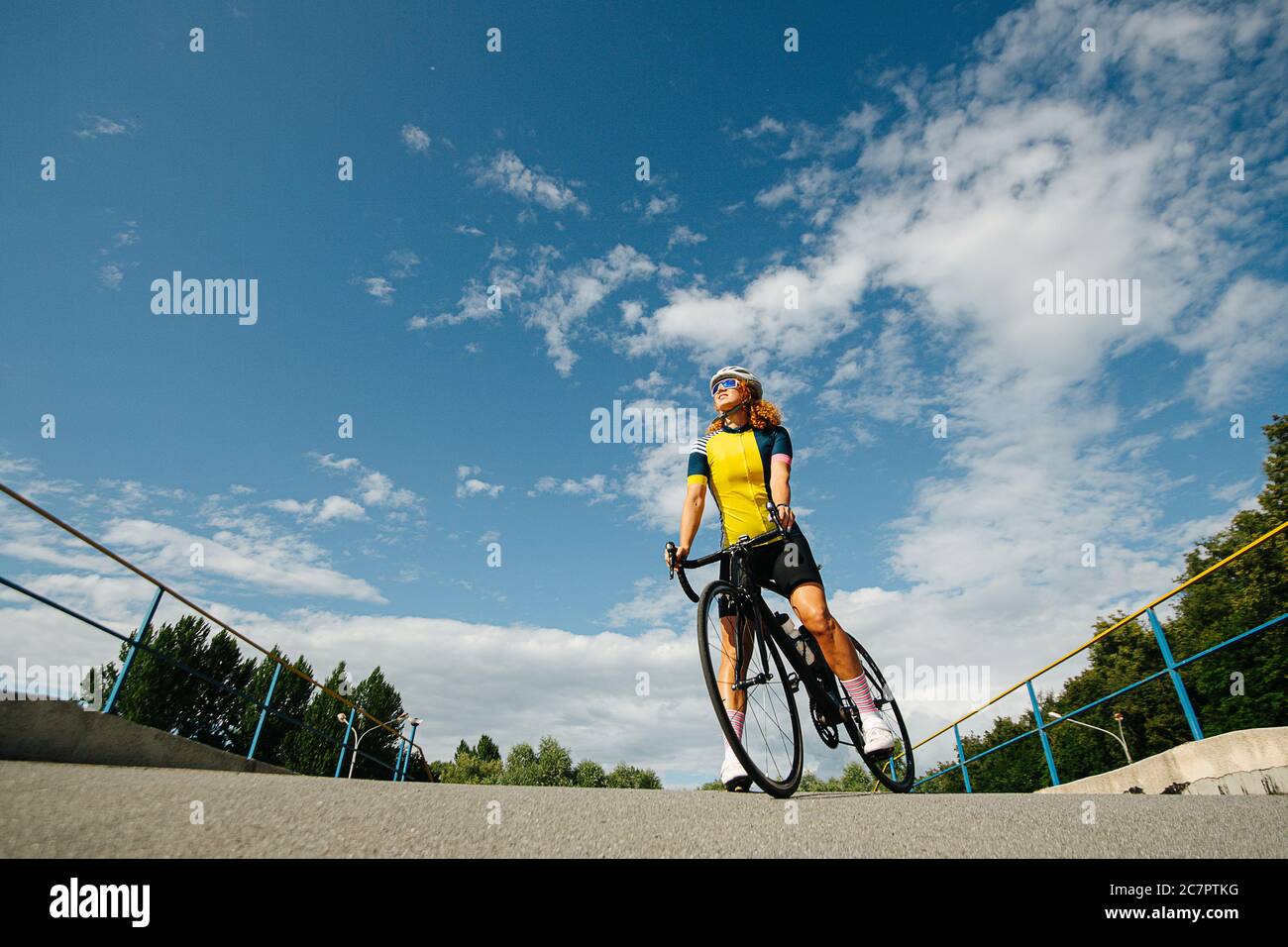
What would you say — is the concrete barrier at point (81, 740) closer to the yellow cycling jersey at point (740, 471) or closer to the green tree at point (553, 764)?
the yellow cycling jersey at point (740, 471)

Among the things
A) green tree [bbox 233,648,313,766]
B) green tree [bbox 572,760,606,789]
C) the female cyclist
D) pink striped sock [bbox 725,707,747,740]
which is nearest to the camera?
pink striped sock [bbox 725,707,747,740]

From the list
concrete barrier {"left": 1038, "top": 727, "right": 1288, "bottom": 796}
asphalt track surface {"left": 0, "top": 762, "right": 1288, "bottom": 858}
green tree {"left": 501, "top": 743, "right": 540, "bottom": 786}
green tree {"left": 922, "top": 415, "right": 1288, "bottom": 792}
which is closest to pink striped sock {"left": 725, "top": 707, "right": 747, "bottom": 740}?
asphalt track surface {"left": 0, "top": 762, "right": 1288, "bottom": 858}

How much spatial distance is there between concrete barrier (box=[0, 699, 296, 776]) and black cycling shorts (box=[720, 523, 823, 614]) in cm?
464

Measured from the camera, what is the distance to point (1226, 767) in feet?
17.5

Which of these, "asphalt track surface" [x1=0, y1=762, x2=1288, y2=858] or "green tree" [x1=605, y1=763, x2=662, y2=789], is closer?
"asphalt track surface" [x1=0, y1=762, x2=1288, y2=858]

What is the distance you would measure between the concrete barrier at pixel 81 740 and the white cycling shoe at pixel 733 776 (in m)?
4.32

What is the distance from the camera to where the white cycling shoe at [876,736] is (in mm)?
3797

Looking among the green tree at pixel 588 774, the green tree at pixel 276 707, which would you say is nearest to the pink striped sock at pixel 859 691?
the green tree at pixel 276 707

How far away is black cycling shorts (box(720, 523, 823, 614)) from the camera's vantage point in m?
3.81

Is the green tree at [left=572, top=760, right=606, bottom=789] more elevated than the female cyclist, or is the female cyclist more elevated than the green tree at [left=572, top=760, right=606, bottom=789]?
the female cyclist

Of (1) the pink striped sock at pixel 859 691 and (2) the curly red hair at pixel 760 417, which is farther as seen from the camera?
(2) the curly red hair at pixel 760 417

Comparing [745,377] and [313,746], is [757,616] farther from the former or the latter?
[313,746]

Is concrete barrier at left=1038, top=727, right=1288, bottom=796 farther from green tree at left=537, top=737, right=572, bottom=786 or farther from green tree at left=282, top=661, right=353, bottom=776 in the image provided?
green tree at left=537, top=737, right=572, bottom=786

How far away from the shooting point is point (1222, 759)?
5395mm
